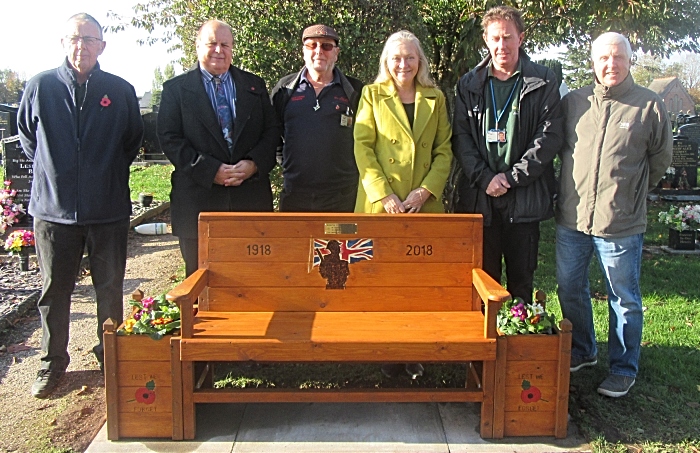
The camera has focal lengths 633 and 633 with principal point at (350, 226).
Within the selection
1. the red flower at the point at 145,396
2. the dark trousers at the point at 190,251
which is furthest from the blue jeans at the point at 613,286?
the red flower at the point at 145,396

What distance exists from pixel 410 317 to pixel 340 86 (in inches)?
64.8

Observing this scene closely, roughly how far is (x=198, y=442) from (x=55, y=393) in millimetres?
1269

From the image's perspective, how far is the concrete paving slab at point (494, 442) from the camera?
326 cm

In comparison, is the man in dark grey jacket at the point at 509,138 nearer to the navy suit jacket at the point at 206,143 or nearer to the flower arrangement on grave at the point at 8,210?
the navy suit jacket at the point at 206,143

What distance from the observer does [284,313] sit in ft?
12.2

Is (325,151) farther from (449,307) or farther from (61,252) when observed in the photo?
(61,252)

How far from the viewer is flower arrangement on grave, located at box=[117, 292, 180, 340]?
10.9ft

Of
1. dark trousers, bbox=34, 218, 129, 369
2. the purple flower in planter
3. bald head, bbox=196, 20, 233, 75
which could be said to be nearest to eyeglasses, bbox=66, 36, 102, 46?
bald head, bbox=196, 20, 233, 75

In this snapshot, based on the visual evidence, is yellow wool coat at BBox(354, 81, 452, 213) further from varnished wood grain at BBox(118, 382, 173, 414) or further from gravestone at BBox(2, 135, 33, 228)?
gravestone at BBox(2, 135, 33, 228)

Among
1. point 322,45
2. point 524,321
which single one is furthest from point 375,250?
point 322,45

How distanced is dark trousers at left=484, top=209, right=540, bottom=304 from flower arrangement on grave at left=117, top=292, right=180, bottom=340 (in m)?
1.99

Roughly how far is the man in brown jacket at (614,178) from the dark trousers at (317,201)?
56.9 inches

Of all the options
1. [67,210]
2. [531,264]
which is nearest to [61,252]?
[67,210]

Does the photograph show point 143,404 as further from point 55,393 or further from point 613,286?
point 613,286
